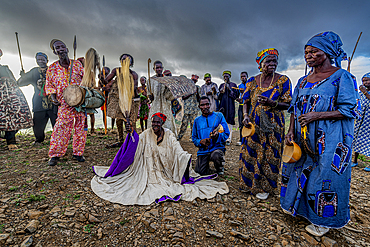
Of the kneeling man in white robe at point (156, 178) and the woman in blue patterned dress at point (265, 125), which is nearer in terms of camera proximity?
the woman in blue patterned dress at point (265, 125)

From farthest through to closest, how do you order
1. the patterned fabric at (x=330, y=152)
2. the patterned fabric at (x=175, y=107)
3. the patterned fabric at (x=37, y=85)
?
the patterned fabric at (x=175, y=107), the patterned fabric at (x=37, y=85), the patterned fabric at (x=330, y=152)

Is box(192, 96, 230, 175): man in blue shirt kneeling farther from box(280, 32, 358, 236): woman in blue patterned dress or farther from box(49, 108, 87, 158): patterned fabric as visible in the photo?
box(49, 108, 87, 158): patterned fabric

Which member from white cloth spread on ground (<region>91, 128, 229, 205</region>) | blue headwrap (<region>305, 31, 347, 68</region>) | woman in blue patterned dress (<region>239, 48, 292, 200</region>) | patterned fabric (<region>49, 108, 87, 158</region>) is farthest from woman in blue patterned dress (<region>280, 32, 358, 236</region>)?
patterned fabric (<region>49, 108, 87, 158</region>)

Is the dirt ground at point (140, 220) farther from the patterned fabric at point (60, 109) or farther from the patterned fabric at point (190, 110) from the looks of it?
the patterned fabric at point (190, 110)

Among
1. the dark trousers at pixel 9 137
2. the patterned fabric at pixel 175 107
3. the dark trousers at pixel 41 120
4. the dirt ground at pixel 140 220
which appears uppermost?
the patterned fabric at pixel 175 107

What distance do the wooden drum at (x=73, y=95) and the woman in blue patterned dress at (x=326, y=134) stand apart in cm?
389

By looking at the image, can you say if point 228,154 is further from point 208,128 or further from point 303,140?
point 303,140

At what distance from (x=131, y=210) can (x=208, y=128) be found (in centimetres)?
209

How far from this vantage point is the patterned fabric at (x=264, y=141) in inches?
108

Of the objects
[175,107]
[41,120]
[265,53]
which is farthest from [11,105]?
[265,53]

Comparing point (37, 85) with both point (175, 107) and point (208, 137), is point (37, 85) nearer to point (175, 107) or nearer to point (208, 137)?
point (175, 107)

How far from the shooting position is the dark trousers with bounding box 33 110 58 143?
17.2ft

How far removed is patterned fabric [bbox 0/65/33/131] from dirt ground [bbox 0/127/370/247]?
2045 mm

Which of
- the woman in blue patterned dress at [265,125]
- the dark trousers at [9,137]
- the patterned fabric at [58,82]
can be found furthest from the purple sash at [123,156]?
the dark trousers at [9,137]
